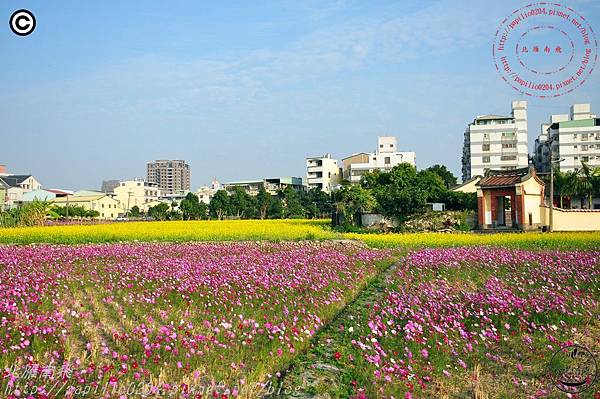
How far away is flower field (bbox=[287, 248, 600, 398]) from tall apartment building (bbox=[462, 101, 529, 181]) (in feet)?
266

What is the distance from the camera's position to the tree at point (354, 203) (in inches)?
1417

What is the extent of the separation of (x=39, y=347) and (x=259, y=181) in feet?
375

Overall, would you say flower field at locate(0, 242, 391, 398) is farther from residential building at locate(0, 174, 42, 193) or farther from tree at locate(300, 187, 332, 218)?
residential building at locate(0, 174, 42, 193)

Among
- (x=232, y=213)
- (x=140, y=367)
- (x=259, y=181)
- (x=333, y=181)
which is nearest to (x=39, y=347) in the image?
(x=140, y=367)

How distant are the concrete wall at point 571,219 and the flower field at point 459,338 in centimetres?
2344

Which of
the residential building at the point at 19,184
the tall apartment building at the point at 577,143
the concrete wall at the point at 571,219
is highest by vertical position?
the tall apartment building at the point at 577,143

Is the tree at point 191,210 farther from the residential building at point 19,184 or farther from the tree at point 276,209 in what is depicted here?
the residential building at point 19,184

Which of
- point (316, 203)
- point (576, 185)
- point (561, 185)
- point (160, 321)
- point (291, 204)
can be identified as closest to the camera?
point (160, 321)

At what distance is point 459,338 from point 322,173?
101848 mm

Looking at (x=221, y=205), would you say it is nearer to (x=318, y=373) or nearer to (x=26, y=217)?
(x=26, y=217)

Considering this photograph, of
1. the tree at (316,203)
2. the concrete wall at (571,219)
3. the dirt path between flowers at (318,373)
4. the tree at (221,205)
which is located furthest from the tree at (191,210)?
the dirt path between flowers at (318,373)

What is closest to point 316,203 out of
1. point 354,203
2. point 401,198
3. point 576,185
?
point 576,185

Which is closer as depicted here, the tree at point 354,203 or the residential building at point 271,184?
the tree at point 354,203

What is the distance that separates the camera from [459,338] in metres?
7.13
